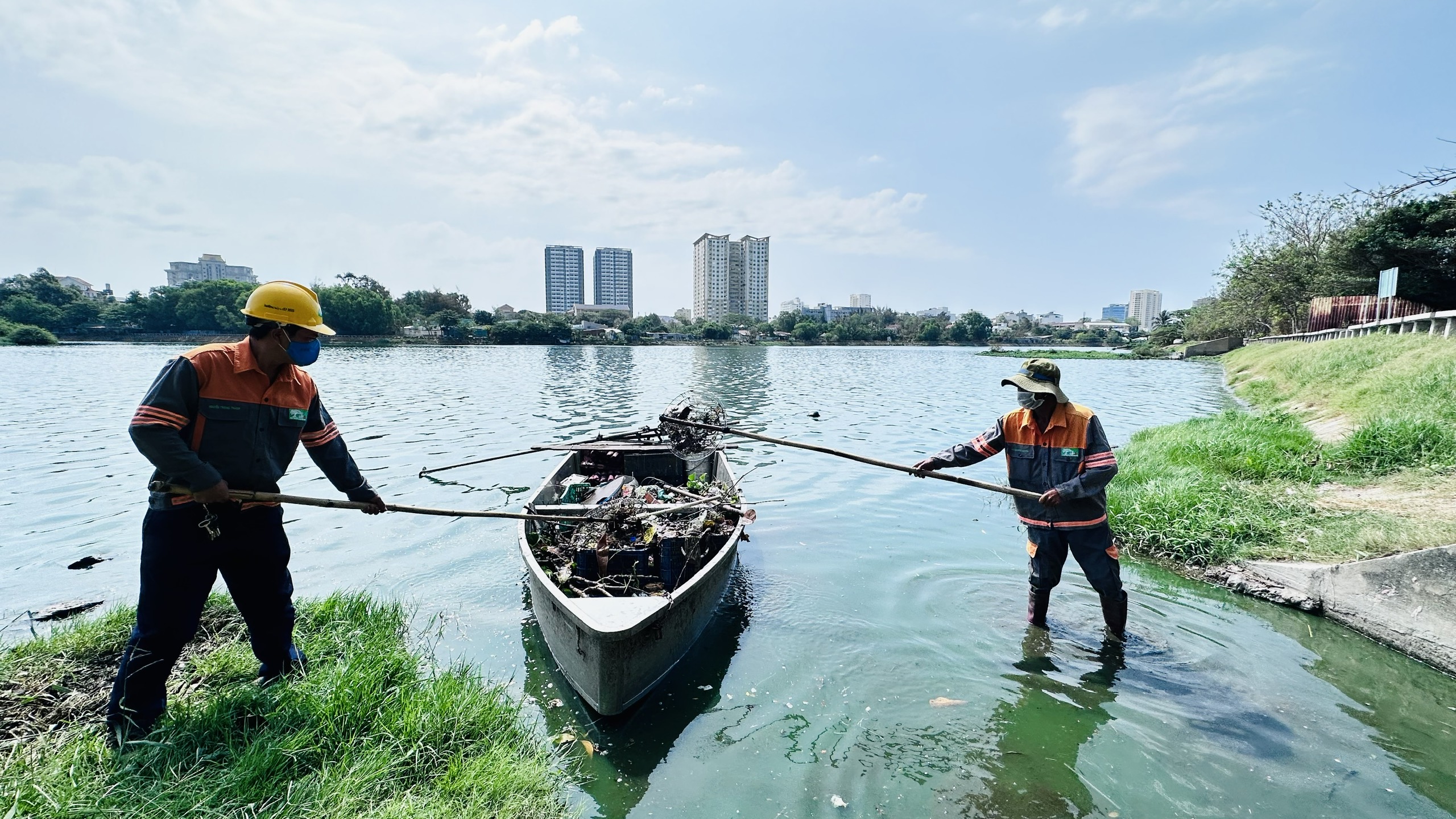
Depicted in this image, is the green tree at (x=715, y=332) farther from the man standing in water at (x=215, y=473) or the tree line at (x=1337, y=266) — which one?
the man standing in water at (x=215, y=473)

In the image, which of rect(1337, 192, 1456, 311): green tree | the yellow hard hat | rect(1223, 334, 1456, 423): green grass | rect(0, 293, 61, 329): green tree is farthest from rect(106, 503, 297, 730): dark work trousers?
rect(0, 293, 61, 329): green tree

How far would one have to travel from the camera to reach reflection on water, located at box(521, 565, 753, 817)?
169 inches

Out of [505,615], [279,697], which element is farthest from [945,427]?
[279,697]

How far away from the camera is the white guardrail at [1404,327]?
56.3ft

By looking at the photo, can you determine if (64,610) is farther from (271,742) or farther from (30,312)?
(30,312)

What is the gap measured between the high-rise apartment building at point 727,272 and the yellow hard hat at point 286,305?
17829 centimetres

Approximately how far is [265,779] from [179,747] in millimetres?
551

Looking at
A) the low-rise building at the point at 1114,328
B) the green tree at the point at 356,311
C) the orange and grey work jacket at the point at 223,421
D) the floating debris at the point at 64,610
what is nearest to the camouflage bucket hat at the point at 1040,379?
the orange and grey work jacket at the point at 223,421

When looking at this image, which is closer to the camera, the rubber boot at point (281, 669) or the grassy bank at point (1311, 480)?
the rubber boot at point (281, 669)

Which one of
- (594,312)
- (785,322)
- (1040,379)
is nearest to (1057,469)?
(1040,379)

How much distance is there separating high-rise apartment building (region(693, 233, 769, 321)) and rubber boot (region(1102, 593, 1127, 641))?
177097 mm

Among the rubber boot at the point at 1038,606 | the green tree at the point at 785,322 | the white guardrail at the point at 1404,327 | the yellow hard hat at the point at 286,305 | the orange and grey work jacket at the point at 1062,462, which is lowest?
the rubber boot at the point at 1038,606

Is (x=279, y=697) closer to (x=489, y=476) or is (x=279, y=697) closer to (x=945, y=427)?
(x=489, y=476)

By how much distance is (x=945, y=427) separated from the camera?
65.1 feet
